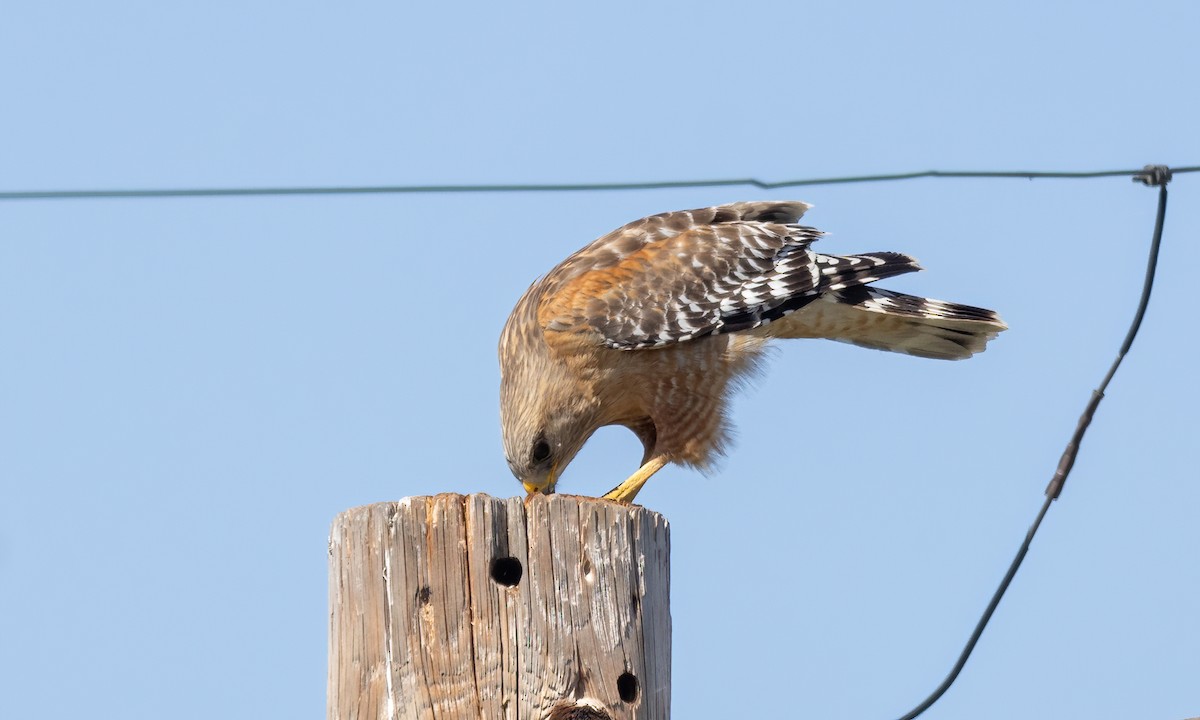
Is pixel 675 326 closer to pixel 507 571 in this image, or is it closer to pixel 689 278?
pixel 689 278

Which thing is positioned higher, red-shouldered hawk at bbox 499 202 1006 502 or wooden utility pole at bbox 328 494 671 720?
red-shouldered hawk at bbox 499 202 1006 502

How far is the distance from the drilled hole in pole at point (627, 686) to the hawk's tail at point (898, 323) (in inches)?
144

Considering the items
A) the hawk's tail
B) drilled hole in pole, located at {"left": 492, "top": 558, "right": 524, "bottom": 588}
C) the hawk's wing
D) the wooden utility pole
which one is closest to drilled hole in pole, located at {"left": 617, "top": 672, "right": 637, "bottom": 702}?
the wooden utility pole

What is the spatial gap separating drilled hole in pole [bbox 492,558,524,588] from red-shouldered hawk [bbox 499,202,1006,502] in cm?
281

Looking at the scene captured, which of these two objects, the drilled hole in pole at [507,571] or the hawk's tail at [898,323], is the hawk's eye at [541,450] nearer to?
the hawk's tail at [898,323]

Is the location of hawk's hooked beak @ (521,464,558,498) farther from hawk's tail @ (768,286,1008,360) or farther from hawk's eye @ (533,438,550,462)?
hawk's tail @ (768,286,1008,360)

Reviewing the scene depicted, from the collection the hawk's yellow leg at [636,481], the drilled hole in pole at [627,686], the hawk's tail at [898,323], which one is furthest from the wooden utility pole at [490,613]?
the hawk's tail at [898,323]

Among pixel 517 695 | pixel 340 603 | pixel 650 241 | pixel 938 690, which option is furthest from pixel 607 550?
pixel 650 241

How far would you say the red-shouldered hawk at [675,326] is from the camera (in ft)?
20.8

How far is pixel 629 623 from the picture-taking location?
3.32 m

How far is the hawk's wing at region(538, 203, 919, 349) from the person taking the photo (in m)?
6.48

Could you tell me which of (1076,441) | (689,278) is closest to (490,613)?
(1076,441)

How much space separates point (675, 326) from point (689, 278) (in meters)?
0.29

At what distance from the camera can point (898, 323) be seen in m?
6.96
